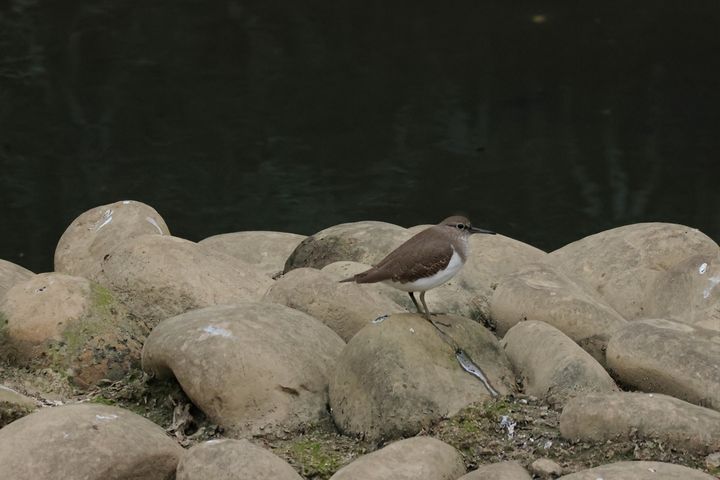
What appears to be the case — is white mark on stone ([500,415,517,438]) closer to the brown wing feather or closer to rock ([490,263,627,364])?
the brown wing feather

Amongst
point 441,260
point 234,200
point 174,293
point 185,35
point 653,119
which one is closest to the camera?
point 441,260

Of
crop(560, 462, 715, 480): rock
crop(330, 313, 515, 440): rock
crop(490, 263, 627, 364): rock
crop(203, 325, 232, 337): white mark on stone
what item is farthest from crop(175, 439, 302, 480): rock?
crop(490, 263, 627, 364): rock

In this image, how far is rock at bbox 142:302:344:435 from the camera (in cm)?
613

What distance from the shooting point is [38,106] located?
14.1 m

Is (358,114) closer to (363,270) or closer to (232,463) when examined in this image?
(363,270)

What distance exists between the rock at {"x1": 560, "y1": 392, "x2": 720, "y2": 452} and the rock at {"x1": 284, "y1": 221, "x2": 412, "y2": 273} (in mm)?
2749

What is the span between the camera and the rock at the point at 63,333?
266 inches

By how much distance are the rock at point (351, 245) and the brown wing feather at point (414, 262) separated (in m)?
1.84

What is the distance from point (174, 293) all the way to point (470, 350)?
6.64 feet

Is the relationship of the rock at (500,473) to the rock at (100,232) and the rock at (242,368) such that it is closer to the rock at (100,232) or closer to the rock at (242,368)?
the rock at (242,368)

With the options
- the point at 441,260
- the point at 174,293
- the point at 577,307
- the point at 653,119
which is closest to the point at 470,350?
the point at 441,260

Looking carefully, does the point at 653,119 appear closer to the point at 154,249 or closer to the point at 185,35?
the point at 185,35

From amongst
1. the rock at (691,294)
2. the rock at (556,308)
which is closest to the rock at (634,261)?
the rock at (691,294)

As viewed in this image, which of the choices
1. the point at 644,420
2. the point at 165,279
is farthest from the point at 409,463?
the point at 165,279
